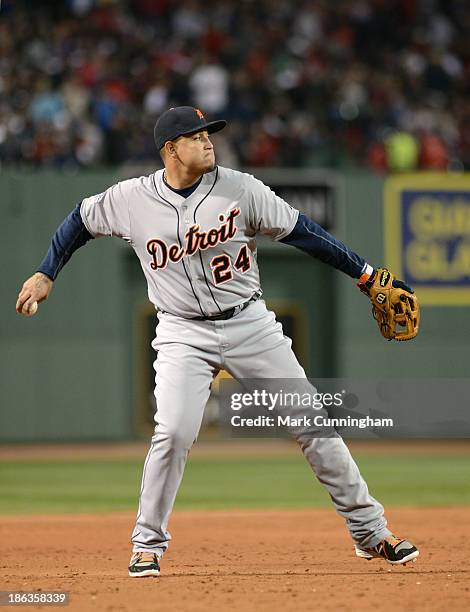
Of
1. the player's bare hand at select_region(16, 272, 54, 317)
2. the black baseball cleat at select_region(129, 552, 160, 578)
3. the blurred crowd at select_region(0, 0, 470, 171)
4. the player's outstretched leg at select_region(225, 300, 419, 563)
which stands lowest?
the black baseball cleat at select_region(129, 552, 160, 578)

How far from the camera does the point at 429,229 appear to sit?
17.2 m

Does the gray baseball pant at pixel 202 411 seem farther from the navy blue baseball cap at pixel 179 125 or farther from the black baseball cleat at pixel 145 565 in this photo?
the navy blue baseball cap at pixel 179 125

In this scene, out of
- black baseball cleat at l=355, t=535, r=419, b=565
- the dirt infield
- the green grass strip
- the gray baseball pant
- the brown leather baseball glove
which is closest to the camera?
the dirt infield

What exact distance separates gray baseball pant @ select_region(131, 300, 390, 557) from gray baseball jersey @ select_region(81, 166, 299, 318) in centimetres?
12

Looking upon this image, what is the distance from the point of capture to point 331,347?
1745cm

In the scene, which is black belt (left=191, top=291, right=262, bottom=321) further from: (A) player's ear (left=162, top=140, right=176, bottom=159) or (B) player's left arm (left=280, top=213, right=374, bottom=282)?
(A) player's ear (left=162, top=140, right=176, bottom=159)

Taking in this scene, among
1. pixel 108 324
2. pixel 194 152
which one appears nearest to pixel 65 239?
pixel 194 152

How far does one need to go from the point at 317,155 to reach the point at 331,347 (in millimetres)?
2814

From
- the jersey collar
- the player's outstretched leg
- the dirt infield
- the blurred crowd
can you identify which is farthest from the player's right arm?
the blurred crowd

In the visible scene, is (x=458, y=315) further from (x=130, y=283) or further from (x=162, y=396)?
(x=162, y=396)

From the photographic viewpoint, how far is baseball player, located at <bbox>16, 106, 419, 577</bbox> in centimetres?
532

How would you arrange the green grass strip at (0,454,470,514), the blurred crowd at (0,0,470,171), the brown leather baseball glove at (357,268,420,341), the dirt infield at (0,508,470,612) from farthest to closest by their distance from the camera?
the blurred crowd at (0,0,470,171) → the green grass strip at (0,454,470,514) → the brown leather baseball glove at (357,268,420,341) → the dirt infield at (0,508,470,612)

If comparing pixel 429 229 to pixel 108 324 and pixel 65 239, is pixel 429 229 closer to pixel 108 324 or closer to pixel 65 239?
pixel 108 324

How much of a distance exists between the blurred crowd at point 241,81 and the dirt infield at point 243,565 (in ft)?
27.1
